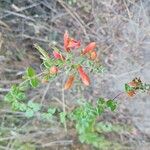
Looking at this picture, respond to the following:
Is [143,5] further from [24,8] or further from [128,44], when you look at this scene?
[24,8]

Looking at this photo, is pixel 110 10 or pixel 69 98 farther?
pixel 69 98

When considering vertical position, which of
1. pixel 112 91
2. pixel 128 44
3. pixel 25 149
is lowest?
pixel 25 149

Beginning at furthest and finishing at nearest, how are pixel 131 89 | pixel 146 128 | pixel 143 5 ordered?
1. pixel 146 128
2. pixel 143 5
3. pixel 131 89

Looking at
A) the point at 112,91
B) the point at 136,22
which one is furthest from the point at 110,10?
the point at 112,91

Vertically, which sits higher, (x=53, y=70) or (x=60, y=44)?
(x=60, y=44)

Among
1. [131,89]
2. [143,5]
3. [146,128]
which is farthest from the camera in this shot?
[146,128]

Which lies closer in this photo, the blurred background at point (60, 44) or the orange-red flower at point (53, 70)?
the orange-red flower at point (53, 70)

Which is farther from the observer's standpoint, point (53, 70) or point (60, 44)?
Result: point (60, 44)

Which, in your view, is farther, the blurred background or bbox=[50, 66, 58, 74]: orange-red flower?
the blurred background
